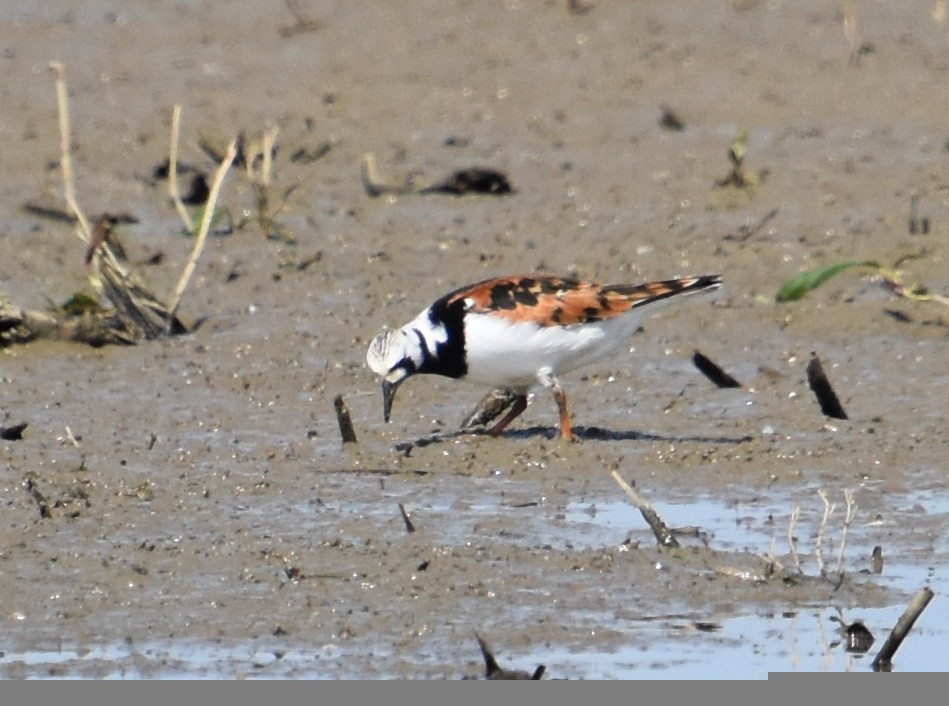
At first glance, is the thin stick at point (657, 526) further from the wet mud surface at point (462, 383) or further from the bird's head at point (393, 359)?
the bird's head at point (393, 359)

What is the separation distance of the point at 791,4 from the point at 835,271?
5.57 metres

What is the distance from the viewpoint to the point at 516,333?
862 cm

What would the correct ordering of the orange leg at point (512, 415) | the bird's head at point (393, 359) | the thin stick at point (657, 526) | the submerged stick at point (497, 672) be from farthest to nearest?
1. the orange leg at point (512, 415)
2. the bird's head at point (393, 359)
3. the thin stick at point (657, 526)
4. the submerged stick at point (497, 672)

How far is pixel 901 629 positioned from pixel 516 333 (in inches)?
118

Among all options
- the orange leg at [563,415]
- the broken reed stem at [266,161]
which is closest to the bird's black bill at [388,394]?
the orange leg at [563,415]

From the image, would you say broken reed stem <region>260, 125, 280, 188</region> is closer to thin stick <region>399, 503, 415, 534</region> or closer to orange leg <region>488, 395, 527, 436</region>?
orange leg <region>488, 395, 527, 436</region>

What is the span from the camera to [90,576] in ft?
22.7

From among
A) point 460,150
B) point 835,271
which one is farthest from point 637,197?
point 835,271

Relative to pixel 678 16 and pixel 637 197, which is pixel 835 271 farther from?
pixel 678 16

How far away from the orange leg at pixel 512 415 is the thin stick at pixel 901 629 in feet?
9.75

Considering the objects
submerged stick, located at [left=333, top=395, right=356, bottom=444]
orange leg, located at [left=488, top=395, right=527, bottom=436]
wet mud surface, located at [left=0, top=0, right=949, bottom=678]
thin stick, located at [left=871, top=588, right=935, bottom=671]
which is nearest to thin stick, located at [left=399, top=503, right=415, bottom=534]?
wet mud surface, located at [left=0, top=0, right=949, bottom=678]

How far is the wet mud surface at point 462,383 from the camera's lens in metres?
6.68

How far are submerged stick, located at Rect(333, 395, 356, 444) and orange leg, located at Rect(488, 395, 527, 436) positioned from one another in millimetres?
601

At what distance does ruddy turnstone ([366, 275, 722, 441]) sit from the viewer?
8.64m
